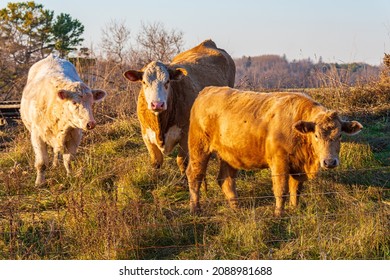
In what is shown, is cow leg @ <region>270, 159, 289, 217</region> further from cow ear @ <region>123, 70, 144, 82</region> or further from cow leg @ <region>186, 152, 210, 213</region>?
cow ear @ <region>123, 70, 144, 82</region>

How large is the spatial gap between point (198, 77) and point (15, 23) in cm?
→ 2591

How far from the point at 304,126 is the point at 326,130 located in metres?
0.24

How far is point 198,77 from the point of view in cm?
1054

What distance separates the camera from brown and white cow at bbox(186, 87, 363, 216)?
260 inches

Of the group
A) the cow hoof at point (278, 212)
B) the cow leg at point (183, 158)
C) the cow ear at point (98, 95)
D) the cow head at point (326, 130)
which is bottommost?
the cow hoof at point (278, 212)

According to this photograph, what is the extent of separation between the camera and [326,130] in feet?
21.5

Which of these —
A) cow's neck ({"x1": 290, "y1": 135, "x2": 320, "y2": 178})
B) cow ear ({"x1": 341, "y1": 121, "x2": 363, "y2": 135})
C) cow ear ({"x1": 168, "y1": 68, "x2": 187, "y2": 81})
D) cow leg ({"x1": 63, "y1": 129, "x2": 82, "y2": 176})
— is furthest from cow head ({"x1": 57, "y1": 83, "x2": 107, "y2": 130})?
cow ear ({"x1": 341, "y1": 121, "x2": 363, "y2": 135})

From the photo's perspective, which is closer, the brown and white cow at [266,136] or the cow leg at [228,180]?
the brown and white cow at [266,136]

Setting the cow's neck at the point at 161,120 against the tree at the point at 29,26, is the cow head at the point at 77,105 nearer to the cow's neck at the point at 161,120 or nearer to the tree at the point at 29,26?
the cow's neck at the point at 161,120

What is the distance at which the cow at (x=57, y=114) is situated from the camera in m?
9.25

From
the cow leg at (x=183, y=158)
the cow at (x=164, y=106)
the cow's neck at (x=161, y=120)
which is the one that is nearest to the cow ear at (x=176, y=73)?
the cow at (x=164, y=106)

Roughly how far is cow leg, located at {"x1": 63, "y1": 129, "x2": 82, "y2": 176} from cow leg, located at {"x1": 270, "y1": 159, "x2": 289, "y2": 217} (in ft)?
12.6

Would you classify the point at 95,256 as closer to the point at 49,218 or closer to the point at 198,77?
the point at 49,218
